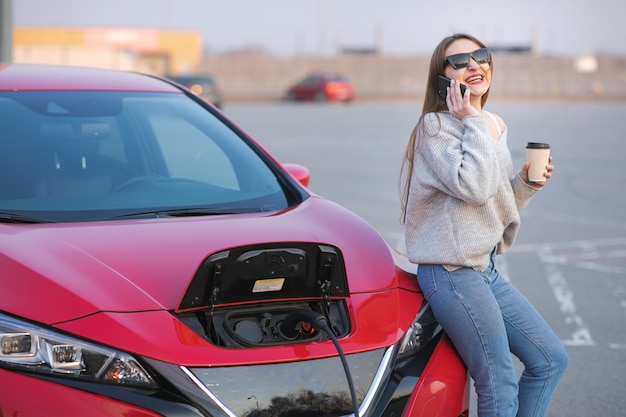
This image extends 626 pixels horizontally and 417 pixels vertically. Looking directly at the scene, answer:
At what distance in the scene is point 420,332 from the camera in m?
2.97

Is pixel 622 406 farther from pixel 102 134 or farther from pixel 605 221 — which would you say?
pixel 605 221

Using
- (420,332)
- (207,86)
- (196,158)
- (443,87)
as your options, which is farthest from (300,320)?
(207,86)

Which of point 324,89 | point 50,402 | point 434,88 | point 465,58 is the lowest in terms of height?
point 324,89

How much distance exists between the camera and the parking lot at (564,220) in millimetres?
5250

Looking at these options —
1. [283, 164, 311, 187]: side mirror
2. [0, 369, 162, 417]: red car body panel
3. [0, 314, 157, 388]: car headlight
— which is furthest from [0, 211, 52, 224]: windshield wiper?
[283, 164, 311, 187]: side mirror

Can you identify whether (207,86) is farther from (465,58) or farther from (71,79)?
(465,58)

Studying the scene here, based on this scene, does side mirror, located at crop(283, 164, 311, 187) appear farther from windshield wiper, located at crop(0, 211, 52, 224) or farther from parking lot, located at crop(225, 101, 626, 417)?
parking lot, located at crop(225, 101, 626, 417)

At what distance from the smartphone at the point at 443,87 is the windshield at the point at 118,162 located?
778 millimetres

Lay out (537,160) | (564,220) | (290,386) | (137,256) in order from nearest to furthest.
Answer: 1. (290,386)
2. (137,256)
3. (537,160)
4. (564,220)

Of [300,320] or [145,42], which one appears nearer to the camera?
[300,320]

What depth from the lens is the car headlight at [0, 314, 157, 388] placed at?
2467mm

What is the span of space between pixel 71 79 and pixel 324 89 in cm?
4035

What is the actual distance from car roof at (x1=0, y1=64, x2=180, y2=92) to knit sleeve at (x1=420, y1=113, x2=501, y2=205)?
1.66 m

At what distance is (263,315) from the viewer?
9.14ft
